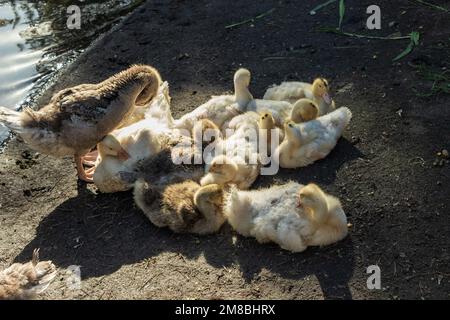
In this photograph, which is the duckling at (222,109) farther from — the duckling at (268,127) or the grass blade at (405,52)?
the grass blade at (405,52)

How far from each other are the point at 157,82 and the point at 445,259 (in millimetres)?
2994

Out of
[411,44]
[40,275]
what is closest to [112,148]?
[40,275]

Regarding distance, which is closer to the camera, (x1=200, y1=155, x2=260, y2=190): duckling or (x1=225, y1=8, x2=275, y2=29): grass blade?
(x1=200, y1=155, x2=260, y2=190): duckling

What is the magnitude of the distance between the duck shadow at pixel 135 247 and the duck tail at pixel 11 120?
77 cm

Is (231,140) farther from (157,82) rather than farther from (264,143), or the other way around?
(157,82)

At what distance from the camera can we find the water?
6.72m

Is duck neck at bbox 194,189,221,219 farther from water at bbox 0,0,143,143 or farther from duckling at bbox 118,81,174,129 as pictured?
water at bbox 0,0,143,143

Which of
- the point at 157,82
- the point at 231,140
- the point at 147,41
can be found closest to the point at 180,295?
the point at 231,140

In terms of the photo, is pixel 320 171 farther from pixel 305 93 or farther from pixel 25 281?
pixel 25 281

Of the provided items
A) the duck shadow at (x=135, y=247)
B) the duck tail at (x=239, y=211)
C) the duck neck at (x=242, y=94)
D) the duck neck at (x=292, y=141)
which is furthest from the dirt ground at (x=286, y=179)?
the duck neck at (x=242, y=94)

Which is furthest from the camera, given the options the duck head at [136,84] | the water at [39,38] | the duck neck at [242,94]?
the water at [39,38]

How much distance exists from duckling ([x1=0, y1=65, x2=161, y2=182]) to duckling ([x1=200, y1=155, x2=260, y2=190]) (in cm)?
103

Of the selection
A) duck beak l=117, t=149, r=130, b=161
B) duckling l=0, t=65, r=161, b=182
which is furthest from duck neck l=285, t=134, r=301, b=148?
duckling l=0, t=65, r=161, b=182

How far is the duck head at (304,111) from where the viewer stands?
16.1ft
